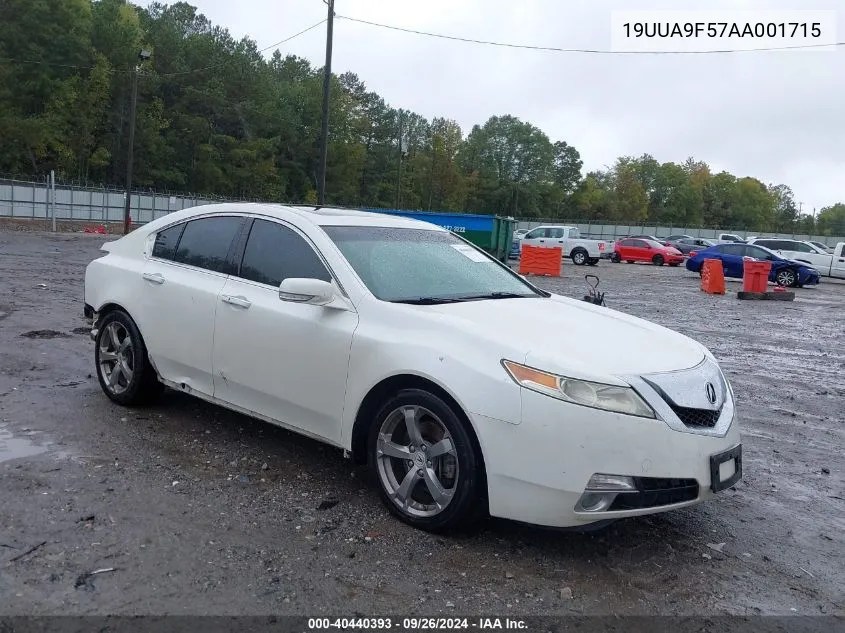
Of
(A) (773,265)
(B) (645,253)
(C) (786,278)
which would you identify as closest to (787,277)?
(C) (786,278)

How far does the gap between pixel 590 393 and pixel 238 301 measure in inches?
93.2

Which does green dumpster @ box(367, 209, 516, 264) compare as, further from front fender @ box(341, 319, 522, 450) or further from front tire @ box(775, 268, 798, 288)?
front fender @ box(341, 319, 522, 450)

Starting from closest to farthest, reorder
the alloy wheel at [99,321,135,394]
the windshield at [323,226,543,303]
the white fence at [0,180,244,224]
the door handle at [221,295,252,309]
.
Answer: the windshield at [323,226,543,303]
the door handle at [221,295,252,309]
the alloy wheel at [99,321,135,394]
the white fence at [0,180,244,224]

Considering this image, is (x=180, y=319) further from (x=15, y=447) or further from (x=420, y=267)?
(x=420, y=267)

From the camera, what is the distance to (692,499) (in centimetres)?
369

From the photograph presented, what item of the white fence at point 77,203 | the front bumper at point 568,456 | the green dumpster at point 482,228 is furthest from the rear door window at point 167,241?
the white fence at point 77,203

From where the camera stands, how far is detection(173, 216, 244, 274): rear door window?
207 inches

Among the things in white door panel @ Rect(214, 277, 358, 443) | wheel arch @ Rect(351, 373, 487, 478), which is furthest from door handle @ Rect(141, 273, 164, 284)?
wheel arch @ Rect(351, 373, 487, 478)

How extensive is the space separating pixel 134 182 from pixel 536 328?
74.7m

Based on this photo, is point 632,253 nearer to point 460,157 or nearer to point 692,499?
point 692,499

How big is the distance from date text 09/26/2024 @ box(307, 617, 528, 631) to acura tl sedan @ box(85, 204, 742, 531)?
594mm

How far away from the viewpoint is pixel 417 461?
3973mm

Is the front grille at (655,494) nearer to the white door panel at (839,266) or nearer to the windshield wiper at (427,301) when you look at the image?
the windshield wiper at (427,301)

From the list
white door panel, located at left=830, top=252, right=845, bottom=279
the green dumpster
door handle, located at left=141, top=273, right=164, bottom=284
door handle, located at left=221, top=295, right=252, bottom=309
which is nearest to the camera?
door handle, located at left=221, top=295, right=252, bottom=309
